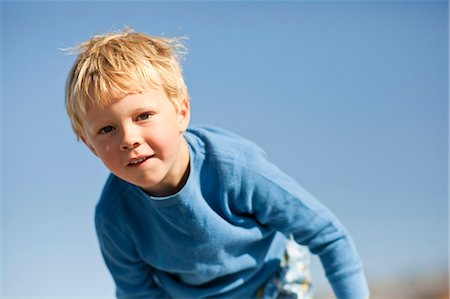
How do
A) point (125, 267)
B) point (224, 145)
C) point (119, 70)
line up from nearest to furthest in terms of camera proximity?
point (119, 70)
point (224, 145)
point (125, 267)

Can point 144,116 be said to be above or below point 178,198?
above

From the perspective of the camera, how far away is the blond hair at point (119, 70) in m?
2.18

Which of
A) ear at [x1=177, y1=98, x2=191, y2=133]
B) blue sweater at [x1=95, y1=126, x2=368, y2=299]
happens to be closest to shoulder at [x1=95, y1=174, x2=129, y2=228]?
blue sweater at [x1=95, y1=126, x2=368, y2=299]

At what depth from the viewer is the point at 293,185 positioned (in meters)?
2.46

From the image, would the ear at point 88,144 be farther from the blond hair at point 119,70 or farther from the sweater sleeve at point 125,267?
the sweater sleeve at point 125,267

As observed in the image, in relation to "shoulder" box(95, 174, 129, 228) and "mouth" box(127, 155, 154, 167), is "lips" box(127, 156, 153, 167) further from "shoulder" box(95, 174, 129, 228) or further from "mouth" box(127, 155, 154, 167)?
"shoulder" box(95, 174, 129, 228)

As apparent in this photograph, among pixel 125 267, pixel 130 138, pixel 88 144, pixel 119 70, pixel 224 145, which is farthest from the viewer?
pixel 125 267

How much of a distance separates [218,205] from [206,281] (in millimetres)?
302

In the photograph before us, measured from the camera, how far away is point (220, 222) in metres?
2.45

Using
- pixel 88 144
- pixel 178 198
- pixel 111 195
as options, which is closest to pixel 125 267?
pixel 111 195

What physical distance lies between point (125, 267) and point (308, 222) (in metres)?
0.65

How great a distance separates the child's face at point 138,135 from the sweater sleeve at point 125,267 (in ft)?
1.07

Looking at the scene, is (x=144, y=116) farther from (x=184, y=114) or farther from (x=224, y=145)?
(x=224, y=145)

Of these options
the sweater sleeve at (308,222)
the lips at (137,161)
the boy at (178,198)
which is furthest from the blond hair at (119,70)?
the sweater sleeve at (308,222)
